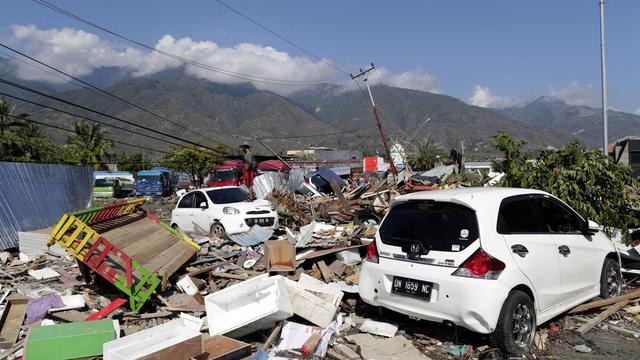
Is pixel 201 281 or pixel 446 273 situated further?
pixel 201 281

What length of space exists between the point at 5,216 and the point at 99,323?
8.83 metres

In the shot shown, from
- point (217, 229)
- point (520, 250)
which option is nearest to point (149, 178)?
point (217, 229)

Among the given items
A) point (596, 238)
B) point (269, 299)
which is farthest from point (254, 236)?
point (596, 238)

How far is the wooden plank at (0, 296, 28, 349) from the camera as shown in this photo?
5902mm

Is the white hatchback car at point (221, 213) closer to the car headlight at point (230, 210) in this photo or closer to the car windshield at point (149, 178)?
the car headlight at point (230, 210)

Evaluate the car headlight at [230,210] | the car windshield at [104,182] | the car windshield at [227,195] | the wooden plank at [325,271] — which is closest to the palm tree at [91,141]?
the car windshield at [104,182]

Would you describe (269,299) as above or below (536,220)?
below

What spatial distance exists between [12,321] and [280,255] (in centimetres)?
400

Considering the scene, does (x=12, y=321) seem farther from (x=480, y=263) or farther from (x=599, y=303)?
(x=599, y=303)

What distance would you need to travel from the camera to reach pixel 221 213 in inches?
523

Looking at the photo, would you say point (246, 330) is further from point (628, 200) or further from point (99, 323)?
point (628, 200)

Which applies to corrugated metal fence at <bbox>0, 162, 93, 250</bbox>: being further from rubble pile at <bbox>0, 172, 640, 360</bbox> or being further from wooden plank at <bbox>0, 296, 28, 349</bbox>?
wooden plank at <bbox>0, 296, 28, 349</bbox>

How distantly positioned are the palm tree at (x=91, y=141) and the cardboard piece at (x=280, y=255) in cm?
6042

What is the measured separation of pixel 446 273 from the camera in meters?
5.04
